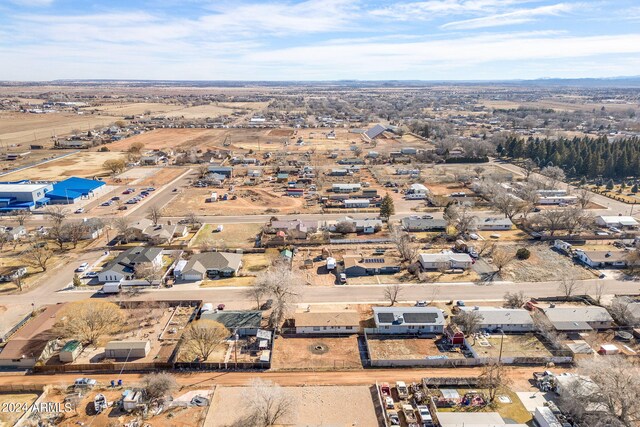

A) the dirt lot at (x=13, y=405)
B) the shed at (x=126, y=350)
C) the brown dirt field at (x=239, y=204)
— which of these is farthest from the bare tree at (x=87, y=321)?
the brown dirt field at (x=239, y=204)

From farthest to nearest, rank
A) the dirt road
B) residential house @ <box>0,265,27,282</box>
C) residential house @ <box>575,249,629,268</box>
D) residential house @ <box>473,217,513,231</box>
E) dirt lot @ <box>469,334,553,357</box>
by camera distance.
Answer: residential house @ <box>473,217,513,231</box>
residential house @ <box>575,249,629,268</box>
residential house @ <box>0,265,27,282</box>
dirt lot @ <box>469,334,553,357</box>
the dirt road

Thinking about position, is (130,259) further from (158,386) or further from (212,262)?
(158,386)

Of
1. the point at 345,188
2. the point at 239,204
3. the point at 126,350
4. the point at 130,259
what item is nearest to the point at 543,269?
the point at 345,188

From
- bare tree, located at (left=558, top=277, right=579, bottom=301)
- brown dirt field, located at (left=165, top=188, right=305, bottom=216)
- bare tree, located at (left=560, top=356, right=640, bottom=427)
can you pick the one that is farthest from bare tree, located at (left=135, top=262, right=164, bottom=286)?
bare tree, located at (left=558, top=277, right=579, bottom=301)

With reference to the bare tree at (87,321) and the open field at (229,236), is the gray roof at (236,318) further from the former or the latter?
the open field at (229,236)

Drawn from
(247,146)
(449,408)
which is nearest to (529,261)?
(449,408)

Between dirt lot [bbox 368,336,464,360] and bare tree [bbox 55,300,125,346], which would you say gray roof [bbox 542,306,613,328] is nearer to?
dirt lot [bbox 368,336,464,360]

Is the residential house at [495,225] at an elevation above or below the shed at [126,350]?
above
